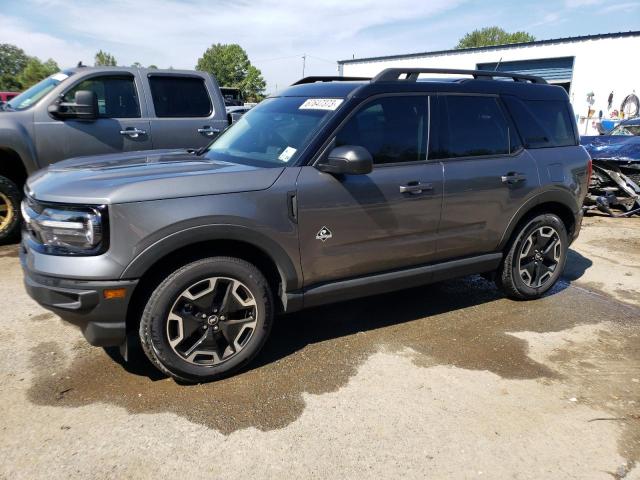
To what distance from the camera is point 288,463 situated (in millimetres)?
2398

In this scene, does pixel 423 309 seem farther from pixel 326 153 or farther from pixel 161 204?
pixel 161 204

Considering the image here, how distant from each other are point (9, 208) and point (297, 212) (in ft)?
14.0

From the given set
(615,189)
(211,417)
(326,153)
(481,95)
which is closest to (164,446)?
(211,417)

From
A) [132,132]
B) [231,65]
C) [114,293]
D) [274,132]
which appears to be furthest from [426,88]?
[231,65]

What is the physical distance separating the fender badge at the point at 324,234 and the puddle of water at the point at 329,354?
0.85 metres

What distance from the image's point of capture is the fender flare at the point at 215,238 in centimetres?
273

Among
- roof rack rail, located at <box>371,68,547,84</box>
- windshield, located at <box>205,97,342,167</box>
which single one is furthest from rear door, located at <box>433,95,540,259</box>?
windshield, located at <box>205,97,342,167</box>

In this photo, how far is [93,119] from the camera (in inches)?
230

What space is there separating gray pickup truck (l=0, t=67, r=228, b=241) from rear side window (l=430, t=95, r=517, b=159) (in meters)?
3.69

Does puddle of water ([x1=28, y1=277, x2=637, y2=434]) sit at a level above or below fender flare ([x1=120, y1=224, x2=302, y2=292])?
below

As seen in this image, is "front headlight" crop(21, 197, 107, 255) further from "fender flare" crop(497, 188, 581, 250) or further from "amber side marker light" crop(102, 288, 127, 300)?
"fender flare" crop(497, 188, 581, 250)

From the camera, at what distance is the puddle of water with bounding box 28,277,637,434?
288 cm

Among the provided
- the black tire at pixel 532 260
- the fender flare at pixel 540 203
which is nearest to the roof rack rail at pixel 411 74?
the fender flare at pixel 540 203

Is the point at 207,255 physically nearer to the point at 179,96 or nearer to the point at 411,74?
the point at 411,74
